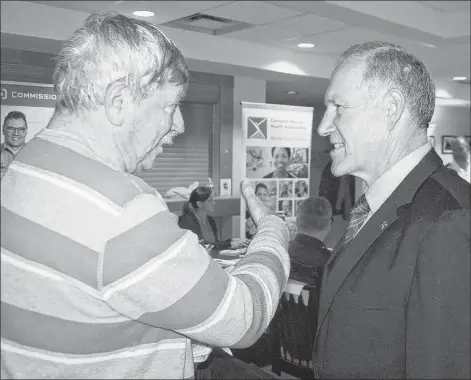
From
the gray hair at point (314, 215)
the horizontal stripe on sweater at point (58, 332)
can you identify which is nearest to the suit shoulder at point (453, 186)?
the horizontal stripe on sweater at point (58, 332)

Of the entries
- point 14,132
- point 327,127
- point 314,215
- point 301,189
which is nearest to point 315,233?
point 314,215

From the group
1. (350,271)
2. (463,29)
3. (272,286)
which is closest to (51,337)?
(272,286)

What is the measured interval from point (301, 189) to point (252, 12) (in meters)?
2.76

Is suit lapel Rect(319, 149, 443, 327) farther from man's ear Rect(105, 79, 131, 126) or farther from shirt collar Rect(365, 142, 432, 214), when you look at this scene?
man's ear Rect(105, 79, 131, 126)

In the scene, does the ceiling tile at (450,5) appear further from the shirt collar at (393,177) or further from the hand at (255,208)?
the hand at (255,208)

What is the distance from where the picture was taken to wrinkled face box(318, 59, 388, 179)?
1323 mm

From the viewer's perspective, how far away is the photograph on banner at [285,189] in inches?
261

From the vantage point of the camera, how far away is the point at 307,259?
2930 millimetres

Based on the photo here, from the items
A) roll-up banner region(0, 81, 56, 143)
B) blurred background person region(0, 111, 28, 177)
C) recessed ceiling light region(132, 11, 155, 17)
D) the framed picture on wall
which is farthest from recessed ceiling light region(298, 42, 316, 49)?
the framed picture on wall

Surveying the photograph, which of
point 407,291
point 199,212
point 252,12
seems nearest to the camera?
point 407,291

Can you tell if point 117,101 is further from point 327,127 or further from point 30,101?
point 30,101

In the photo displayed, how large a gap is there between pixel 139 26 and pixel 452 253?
0.74 metres

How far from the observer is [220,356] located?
5.52ft

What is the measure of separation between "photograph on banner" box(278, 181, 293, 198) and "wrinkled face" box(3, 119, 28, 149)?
10.4ft
